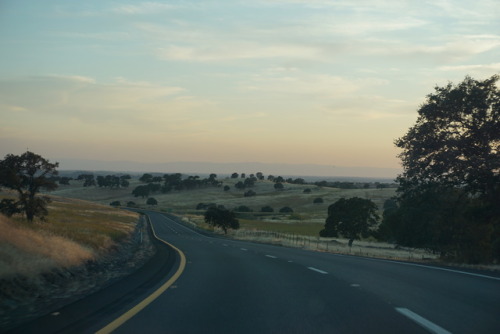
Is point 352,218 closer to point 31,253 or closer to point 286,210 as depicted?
point 31,253

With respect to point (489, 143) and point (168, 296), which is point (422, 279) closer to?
point (168, 296)

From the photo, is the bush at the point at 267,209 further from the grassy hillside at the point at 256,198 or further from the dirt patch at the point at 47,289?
the dirt patch at the point at 47,289

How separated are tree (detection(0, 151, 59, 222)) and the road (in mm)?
15879

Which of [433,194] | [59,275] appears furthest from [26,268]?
[433,194]

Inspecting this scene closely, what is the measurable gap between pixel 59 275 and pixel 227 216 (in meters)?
60.4

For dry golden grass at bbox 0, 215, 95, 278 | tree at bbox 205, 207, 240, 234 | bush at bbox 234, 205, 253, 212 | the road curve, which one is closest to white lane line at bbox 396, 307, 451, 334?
the road curve

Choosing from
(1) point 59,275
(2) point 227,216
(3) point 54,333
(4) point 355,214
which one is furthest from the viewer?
(2) point 227,216

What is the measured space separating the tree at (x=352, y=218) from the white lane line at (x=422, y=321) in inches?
1901

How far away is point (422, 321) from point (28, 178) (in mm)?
25282

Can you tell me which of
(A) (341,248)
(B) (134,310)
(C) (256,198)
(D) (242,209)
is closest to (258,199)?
(C) (256,198)

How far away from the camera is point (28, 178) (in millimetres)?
27578

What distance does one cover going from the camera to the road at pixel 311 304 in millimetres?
6859

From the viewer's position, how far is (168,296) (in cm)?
930

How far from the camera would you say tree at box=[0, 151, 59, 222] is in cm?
2602
